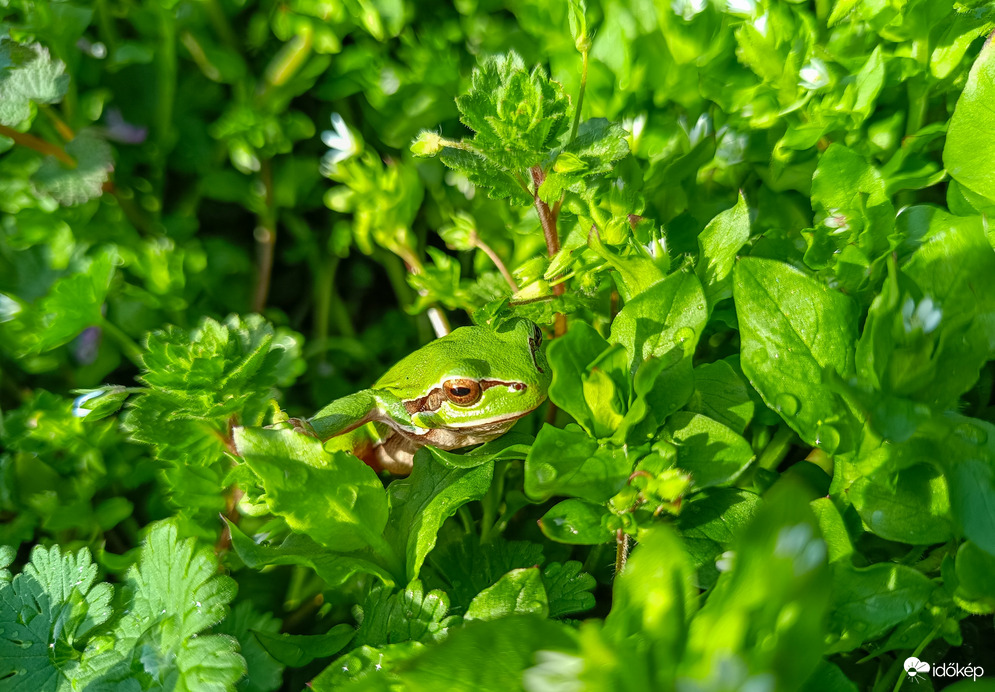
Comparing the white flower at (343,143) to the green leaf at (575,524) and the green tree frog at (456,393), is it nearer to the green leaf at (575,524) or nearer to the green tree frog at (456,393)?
the green tree frog at (456,393)

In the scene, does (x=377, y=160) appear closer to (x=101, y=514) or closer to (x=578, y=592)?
(x=101, y=514)

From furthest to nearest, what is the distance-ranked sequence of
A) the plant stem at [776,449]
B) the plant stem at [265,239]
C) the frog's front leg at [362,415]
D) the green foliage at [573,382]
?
the plant stem at [265,239], the frog's front leg at [362,415], the plant stem at [776,449], the green foliage at [573,382]

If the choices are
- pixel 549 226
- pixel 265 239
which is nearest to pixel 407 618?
pixel 549 226

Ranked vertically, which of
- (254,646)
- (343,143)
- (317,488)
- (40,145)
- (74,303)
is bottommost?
(254,646)

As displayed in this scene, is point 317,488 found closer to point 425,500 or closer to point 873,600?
point 425,500

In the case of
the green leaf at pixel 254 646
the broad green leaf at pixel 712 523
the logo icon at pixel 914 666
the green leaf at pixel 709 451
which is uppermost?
the green leaf at pixel 709 451

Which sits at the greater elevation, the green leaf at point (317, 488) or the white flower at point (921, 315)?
the white flower at point (921, 315)

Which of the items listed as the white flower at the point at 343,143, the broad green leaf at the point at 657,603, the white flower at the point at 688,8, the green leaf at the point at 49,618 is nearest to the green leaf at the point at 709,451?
the broad green leaf at the point at 657,603
